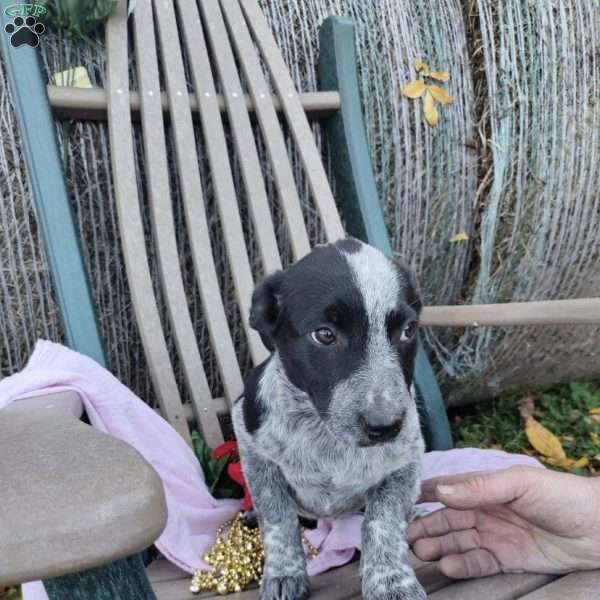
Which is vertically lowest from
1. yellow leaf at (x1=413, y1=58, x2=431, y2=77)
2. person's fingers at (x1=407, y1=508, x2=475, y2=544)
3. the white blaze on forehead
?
person's fingers at (x1=407, y1=508, x2=475, y2=544)

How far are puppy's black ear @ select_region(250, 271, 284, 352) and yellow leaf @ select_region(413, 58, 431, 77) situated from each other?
1.20 m

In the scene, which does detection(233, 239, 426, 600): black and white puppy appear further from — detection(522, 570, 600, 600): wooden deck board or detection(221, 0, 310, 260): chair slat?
detection(221, 0, 310, 260): chair slat

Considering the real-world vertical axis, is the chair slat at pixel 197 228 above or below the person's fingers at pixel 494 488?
above

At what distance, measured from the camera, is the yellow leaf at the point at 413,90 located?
2.57m

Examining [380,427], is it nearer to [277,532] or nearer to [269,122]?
[277,532]

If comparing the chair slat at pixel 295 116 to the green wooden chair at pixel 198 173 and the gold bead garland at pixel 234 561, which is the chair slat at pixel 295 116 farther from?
the gold bead garland at pixel 234 561

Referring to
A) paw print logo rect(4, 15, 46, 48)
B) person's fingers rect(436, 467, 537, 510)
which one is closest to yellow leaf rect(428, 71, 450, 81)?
paw print logo rect(4, 15, 46, 48)

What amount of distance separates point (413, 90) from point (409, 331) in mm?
1207

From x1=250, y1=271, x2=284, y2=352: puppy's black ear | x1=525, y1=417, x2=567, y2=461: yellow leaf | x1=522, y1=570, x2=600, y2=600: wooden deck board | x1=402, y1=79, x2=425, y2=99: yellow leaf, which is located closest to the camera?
x1=522, y1=570, x2=600, y2=600: wooden deck board

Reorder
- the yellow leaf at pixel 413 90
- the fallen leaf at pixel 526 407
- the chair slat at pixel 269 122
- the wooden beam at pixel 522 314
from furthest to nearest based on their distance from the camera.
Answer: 1. the fallen leaf at pixel 526 407
2. the yellow leaf at pixel 413 90
3. the chair slat at pixel 269 122
4. the wooden beam at pixel 522 314

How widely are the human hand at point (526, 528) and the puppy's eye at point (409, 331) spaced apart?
0.34 m

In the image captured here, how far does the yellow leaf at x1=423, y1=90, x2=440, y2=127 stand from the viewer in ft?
8.50

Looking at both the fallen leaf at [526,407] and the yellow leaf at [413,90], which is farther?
the fallen leaf at [526,407]

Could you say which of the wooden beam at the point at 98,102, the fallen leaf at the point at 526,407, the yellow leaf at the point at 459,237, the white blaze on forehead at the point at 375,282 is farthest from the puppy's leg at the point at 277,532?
the fallen leaf at the point at 526,407
